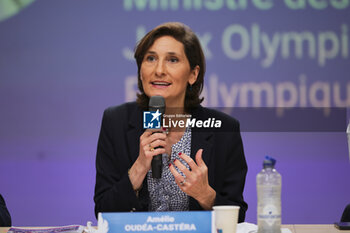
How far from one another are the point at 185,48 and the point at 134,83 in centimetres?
148

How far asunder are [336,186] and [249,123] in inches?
31.5

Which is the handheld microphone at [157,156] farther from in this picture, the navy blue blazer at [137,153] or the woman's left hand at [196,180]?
the navy blue blazer at [137,153]

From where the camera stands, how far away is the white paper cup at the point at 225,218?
5.99ft

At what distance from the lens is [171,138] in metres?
2.61

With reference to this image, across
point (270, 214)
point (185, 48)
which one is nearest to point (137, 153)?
point (185, 48)

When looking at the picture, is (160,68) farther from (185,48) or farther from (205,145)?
(205,145)

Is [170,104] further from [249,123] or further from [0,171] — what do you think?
[0,171]

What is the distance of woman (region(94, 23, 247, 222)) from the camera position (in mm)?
2420

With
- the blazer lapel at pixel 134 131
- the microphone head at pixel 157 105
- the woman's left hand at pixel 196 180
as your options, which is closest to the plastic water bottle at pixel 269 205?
the woman's left hand at pixel 196 180

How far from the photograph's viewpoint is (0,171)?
409cm

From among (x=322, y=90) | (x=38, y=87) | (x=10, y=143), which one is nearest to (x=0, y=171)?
(x=10, y=143)

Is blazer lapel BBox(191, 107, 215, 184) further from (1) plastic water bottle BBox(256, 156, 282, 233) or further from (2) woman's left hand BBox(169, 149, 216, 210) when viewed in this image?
(1) plastic water bottle BBox(256, 156, 282, 233)

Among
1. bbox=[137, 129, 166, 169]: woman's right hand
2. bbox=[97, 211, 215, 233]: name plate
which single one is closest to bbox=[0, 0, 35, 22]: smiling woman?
bbox=[137, 129, 166, 169]: woman's right hand

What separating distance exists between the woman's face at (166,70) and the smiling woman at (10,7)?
6.31 feet
